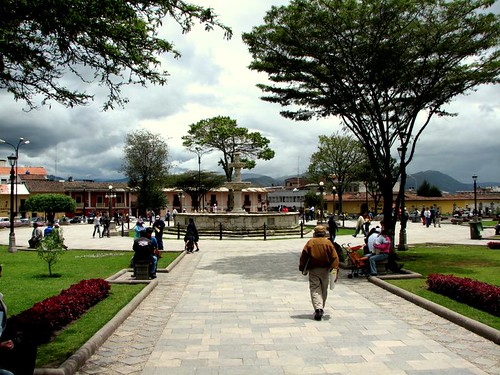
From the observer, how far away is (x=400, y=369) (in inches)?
208

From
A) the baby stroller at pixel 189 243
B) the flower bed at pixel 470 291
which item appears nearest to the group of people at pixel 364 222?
the flower bed at pixel 470 291

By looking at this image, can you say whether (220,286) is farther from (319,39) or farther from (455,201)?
(455,201)

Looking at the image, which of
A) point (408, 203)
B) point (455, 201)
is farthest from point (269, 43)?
point (455, 201)

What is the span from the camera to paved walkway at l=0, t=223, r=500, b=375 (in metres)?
5.44

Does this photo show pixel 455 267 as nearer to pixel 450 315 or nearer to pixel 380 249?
pixel 380 249

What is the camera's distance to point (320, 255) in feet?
25.7

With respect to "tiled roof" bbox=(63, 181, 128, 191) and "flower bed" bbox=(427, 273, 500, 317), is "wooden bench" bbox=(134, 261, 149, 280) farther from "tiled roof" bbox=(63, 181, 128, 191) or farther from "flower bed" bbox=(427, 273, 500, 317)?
"tiled roof" bbox=(63, 181, 128, 191)

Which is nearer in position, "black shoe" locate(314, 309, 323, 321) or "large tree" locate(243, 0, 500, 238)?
"black shoe" locate(314, 309, 323, 321)

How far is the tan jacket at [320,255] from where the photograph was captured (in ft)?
25.7

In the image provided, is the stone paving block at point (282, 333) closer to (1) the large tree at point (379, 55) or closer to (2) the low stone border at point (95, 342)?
(2) the low stone border at point (95, 342)

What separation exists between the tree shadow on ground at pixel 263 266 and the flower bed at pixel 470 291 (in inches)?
144

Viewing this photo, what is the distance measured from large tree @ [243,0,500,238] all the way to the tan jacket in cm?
826

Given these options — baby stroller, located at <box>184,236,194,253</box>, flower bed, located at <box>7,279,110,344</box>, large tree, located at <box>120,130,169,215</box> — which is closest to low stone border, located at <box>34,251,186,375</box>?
flower bed, located at <box>7,279,110,344</box>

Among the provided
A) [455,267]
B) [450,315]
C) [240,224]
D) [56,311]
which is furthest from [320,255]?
[240,224]
